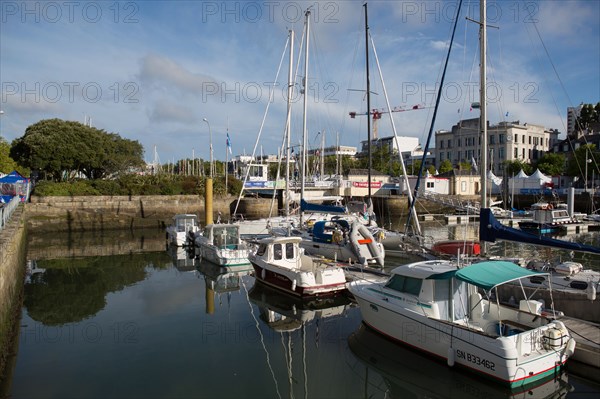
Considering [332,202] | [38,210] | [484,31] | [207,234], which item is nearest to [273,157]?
[332,202]

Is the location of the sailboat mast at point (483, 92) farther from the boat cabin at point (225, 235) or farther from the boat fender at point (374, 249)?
the boat cabin at point (225, 235)

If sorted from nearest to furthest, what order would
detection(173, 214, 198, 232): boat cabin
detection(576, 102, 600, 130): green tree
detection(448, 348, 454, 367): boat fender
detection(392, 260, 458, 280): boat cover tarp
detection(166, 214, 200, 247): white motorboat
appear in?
detection(448, 348, 454, 367): boat fender
detection(392, 260, 458, 280): boat cover tarp
detection(166, 214, 200, 247): white motorboat
detection(173, 214, 198, 232): boat cabin
detection(576, 102, 600, 130): green tree

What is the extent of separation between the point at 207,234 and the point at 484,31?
18.6 metres

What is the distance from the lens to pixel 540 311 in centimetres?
1196

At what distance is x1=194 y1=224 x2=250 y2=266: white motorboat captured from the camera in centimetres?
2358


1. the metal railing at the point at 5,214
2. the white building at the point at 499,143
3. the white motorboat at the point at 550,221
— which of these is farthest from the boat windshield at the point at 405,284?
the white building at the point at 499,143

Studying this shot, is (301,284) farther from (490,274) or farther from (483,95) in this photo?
(483,95)

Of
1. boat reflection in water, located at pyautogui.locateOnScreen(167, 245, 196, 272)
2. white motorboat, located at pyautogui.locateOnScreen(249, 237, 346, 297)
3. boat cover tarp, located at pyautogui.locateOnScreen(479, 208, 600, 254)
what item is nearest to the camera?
boat cover tarp, located at pyautogui.locateOnScreen(479, 208, 600, 254)

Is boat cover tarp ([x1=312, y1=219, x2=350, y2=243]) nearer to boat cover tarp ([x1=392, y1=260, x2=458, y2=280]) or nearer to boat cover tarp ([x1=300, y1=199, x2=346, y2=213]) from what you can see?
boat cover tarp ([x1=300, y1=199, x2=346, y2=213])

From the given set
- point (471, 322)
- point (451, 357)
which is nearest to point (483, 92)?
point (471, 322)

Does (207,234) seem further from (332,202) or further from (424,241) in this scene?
(332,202)

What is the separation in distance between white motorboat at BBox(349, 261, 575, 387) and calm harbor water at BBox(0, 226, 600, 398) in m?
0.48

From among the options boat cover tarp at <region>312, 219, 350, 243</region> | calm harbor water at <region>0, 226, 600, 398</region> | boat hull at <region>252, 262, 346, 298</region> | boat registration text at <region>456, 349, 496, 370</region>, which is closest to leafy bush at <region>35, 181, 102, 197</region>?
calm harbor water at <region>0, 226, 600, 398</region>

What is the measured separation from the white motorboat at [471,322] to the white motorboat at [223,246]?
460 inches
